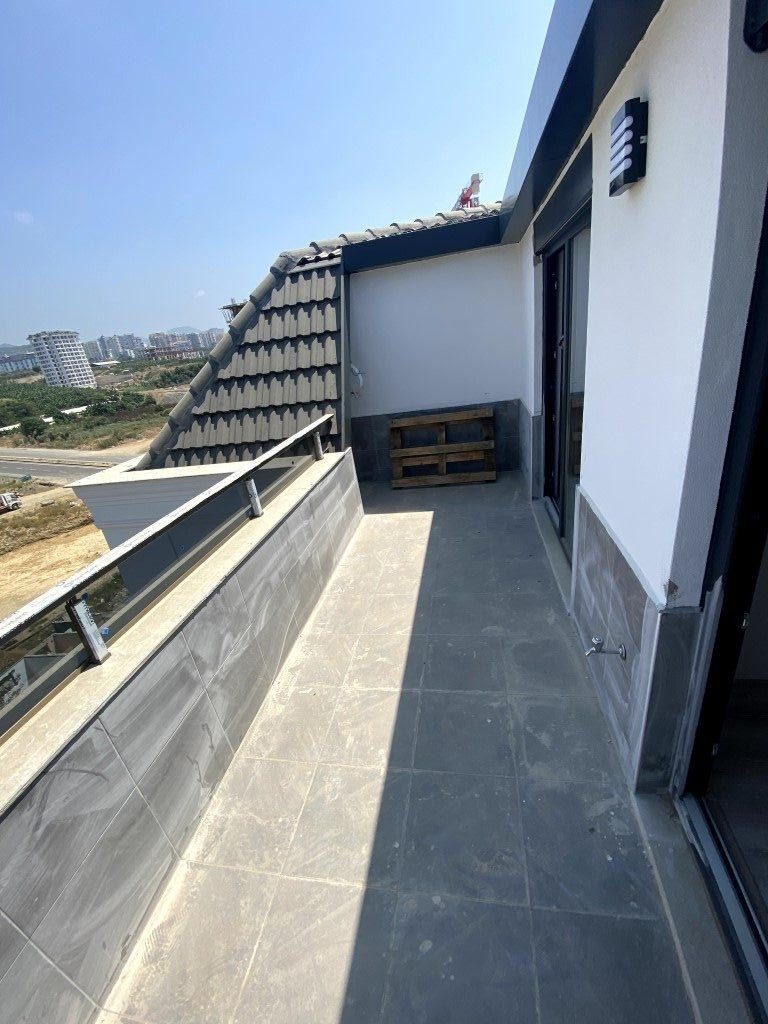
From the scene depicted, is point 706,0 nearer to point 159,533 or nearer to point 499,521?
point 159,533

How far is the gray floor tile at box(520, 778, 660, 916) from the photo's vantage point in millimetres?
1585

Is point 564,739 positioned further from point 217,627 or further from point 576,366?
point 576,366

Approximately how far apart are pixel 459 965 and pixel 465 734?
90cm

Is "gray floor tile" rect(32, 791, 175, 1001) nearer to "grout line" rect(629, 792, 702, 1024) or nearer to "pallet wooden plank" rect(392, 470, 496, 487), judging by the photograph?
"grout line" rect(629, 792, 702, 1024)

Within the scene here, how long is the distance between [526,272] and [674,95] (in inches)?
150

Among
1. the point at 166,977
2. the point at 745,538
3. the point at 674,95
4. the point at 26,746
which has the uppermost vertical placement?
the point at 674,95

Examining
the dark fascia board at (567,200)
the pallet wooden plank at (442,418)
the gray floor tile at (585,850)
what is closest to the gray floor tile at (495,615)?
the gray floor tile at (585,850)

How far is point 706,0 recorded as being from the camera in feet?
3.54

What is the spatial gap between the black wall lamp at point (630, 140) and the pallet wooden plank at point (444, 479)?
13.6 feet

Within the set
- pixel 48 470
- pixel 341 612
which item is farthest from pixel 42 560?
pixel 48 470

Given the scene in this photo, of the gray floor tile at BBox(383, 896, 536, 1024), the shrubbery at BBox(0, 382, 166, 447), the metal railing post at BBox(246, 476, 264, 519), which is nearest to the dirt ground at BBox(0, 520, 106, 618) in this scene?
the metal railing post at BBox(246, 476, 264, 519)

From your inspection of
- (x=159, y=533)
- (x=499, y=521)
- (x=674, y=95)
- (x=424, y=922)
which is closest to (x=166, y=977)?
(x=424, y=922)

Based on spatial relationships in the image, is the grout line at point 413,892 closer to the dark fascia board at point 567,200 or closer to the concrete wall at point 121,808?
the concrete wall at point 121,808

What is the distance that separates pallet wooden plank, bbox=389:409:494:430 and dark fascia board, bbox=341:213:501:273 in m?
1.88
